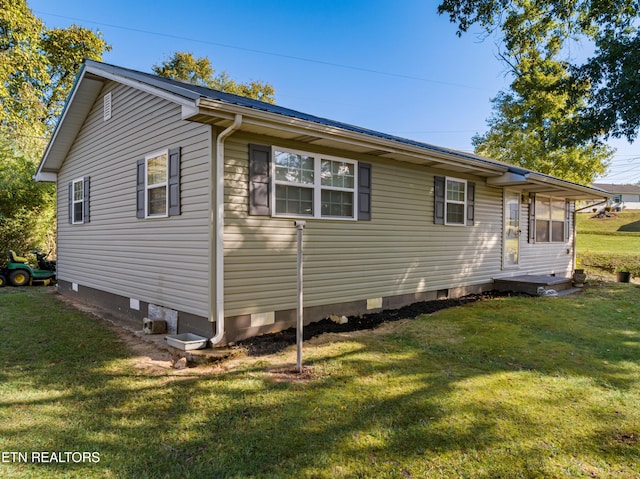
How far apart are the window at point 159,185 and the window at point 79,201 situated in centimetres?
301

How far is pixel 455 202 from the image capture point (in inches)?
335

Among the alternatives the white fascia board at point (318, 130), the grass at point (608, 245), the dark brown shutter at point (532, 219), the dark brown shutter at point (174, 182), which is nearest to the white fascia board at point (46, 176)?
the dark brown shutter at point (174, 182)

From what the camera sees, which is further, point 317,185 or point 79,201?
point 79,201

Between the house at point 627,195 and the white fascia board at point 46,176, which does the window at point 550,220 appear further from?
the house at point 627,195

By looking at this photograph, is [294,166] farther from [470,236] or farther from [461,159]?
[470,236]

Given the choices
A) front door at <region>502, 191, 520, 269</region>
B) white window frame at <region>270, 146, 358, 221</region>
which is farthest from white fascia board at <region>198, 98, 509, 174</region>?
front door at <region>502, 191, 520, 269</region>

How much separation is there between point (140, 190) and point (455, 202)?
6.36 metres

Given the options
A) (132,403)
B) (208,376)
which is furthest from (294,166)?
(132,403)

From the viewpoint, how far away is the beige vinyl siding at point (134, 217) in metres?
5.22

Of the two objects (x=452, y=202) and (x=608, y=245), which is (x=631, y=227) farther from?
(x=452, y=202)

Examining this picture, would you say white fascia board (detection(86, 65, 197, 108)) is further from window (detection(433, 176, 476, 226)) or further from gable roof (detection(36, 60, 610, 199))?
window (detection(433, 176, 476, 226))

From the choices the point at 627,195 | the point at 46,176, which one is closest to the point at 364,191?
the point at 46,176

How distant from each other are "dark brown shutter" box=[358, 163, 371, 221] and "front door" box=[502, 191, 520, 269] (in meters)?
4.98

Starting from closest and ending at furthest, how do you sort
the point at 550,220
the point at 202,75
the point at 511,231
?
the point at 511,231, the point at 550,220, the point at 202,75
